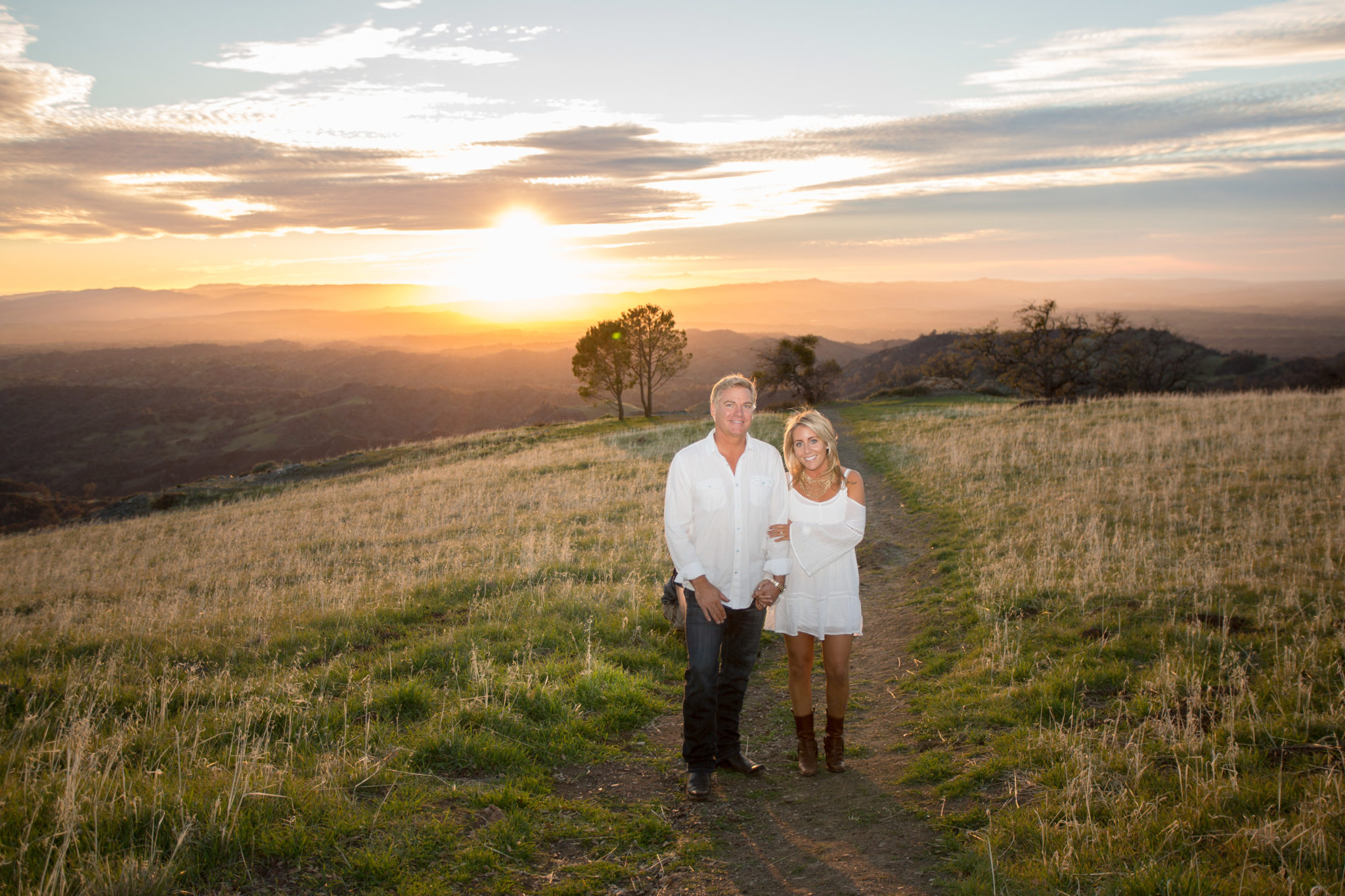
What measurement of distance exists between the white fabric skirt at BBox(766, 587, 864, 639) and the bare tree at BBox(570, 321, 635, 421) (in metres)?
54.9

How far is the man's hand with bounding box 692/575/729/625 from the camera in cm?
476

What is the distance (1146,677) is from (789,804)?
333 cm

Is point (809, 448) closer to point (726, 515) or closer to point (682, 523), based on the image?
A: point (726, 515)

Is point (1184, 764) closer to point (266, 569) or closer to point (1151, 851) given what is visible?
point (1151, 851)

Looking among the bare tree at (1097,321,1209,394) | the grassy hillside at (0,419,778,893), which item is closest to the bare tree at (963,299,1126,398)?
the bare tree at (1097,321,1209,394)

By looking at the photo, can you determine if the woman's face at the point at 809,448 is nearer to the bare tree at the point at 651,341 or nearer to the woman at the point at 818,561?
the woman at the point at 818,561

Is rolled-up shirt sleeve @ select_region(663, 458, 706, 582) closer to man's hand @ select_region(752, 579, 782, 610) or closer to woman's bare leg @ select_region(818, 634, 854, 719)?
man's hand @ select_region(752, 579, 782, 610)

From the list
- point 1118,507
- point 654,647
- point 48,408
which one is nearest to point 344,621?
point 654,647

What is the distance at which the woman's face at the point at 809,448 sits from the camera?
4.90 meters

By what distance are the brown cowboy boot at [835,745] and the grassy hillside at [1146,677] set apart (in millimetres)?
501

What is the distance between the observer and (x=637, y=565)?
35.3 feet

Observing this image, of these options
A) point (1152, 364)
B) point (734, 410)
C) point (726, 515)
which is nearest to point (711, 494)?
point (726, 515)

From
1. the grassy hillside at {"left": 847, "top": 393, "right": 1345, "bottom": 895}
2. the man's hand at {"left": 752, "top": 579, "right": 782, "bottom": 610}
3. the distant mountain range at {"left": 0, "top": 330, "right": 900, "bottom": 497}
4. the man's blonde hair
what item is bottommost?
the distant mountain range at {"left": 0, "top": 330, "right": 900, "bottom": 497}

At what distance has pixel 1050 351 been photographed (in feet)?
112
